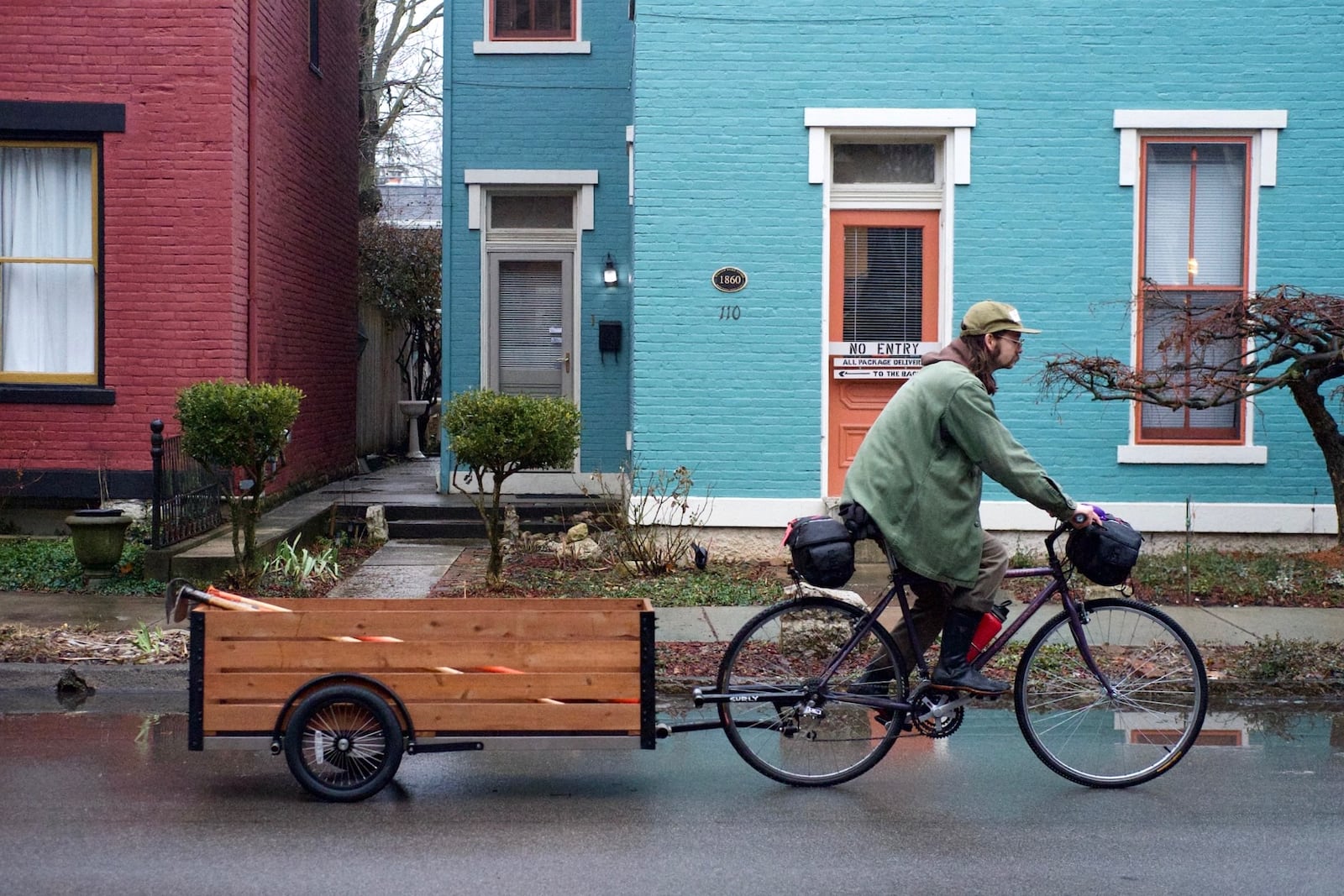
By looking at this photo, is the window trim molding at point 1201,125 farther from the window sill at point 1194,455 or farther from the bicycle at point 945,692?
the bicycle at point 945,692

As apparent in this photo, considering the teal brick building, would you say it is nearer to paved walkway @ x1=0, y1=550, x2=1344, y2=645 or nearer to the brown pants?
paved walkway @ x1=0, y1=550, x2=1344, y2=645

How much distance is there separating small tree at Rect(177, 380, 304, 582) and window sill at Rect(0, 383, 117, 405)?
1.87m

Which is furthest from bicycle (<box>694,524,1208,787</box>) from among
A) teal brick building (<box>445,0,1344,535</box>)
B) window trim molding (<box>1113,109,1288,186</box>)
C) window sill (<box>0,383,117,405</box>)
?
window sill (<box>0,383,117,405</box>)

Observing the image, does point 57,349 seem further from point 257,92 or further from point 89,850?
point 89,850

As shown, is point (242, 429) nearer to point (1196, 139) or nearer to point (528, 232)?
point (528, 232)

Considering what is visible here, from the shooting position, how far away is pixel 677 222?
1100 centimetres

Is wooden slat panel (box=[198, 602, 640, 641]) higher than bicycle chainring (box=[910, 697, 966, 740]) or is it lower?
higher

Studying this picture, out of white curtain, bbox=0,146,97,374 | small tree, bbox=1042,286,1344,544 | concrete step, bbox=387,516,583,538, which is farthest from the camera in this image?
concrete step, bbox=387,516,583,538

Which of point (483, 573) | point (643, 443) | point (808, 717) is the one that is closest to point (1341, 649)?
point (808, 717)

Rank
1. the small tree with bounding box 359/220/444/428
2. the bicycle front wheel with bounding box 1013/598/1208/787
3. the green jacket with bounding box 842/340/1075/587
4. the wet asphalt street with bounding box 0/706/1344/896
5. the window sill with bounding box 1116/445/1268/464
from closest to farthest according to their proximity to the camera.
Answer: the wet asphalt street with bounding box 0/706/1344/896 → the green jacket with bounding box 842/340/1075/587 → the bicycle front wheel with bounding box 1013/598/1208/787 → the window sill with bounding box 1116/445/1268/464 → the small tree with bounding box 359/220/444/428

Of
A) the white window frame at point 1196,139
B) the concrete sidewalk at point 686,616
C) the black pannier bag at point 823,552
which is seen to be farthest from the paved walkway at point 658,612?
the white window frame at point 1196,139

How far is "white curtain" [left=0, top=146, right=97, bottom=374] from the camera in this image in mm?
11281

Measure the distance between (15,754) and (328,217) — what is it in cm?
981

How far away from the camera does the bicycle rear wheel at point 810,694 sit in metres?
5.73
